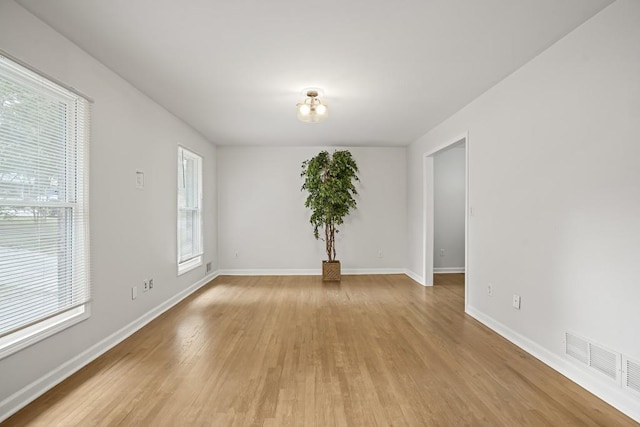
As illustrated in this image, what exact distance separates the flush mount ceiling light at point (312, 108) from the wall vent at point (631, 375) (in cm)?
306

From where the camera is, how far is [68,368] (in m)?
2.32

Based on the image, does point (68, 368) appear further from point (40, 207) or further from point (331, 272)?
point (331, 272)

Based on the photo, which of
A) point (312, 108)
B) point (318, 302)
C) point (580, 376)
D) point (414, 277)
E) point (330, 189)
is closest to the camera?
point (580, 376)

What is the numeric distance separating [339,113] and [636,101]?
9.41 feet

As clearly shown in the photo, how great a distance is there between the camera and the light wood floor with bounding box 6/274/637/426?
1870 millimetres

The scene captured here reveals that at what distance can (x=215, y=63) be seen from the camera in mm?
2752

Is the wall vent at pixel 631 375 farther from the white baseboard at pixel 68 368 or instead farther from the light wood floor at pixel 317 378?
the white baseboard at pixel 68 368

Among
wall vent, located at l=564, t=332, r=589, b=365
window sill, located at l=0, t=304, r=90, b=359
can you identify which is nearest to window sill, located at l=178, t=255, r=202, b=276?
window sill, located at l=0, t=304, r=90, b=359

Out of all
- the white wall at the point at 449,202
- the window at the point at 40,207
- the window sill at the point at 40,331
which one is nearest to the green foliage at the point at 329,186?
the white wall at the point at 449,202

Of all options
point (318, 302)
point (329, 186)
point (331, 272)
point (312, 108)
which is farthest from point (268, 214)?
point (312, 108)

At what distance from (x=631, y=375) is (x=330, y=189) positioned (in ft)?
13.8

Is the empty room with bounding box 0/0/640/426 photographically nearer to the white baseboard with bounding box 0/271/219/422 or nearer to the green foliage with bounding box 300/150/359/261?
the white baseboard with bounding box 0/271/219/422

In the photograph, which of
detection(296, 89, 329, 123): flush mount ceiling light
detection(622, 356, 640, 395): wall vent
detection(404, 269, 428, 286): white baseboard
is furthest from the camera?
detection(404, 269, 428, 286): white baseboard

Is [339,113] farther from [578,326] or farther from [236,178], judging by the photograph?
[578,326]
